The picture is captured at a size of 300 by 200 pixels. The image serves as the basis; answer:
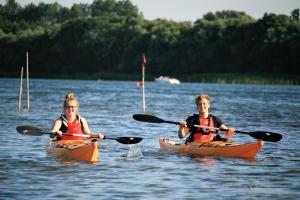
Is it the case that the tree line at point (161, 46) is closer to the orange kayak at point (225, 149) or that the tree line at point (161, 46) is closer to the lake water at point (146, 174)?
the lake water at point (146, 174)

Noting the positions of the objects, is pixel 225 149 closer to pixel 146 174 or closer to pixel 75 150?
pixel 146 174

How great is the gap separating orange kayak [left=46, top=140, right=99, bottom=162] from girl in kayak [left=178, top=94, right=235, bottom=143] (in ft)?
8.21

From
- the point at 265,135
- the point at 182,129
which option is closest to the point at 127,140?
the point at 182,129

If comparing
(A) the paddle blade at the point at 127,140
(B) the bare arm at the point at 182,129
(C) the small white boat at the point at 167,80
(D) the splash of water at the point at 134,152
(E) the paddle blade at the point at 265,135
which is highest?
(B) the bare arm at the point at 182,129

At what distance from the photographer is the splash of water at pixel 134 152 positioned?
69.9 feet

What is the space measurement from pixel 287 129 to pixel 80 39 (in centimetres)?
14116

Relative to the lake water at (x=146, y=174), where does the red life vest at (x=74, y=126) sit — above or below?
above

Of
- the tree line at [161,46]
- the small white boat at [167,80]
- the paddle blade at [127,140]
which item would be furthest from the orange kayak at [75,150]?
the small white boat at [167,80]

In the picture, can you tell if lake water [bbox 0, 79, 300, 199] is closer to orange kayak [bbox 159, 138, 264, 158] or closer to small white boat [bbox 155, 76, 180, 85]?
orange kayak [bbox 159, 138, 264, 158]

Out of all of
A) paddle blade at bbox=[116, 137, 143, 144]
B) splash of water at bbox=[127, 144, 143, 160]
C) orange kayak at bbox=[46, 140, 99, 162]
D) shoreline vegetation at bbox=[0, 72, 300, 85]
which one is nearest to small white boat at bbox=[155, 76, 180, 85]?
shoreline vegetation at bbox=[0, 72, 300, 85]

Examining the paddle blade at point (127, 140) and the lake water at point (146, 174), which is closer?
the lake water at point (146, 174)

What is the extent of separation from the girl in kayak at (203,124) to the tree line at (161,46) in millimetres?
108521

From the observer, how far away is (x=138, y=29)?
160750 mm

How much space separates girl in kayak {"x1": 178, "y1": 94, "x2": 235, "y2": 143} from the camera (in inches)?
794
